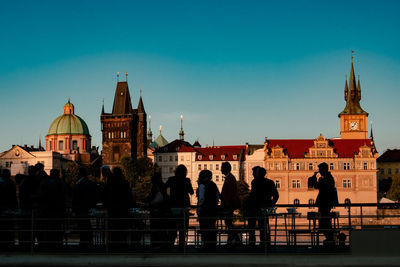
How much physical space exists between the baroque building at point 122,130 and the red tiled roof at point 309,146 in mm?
32654

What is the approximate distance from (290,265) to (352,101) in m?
113

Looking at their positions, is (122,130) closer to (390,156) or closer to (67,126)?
(67,126)

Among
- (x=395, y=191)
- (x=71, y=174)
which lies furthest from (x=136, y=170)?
(x=395, y=191)

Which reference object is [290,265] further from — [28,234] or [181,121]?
[181,121]

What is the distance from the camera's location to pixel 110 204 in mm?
13242

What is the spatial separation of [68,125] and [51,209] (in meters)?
131

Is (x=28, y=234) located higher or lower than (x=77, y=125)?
lower

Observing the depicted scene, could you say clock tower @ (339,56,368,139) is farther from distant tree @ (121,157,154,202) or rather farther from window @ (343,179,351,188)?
distant tree @ (121,157,154,202)

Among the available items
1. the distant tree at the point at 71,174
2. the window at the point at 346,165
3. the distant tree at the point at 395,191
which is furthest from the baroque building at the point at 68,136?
the distant tree at the point at 395,191

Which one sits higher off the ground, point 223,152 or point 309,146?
point 309,146

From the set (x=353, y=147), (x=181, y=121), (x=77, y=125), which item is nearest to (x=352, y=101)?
(x=353, y=147)

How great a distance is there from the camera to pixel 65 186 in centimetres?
1349

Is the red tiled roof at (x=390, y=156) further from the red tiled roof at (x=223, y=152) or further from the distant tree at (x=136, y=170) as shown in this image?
the distant tree at (x=136, y=170)

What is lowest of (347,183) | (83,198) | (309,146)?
(347,183)
